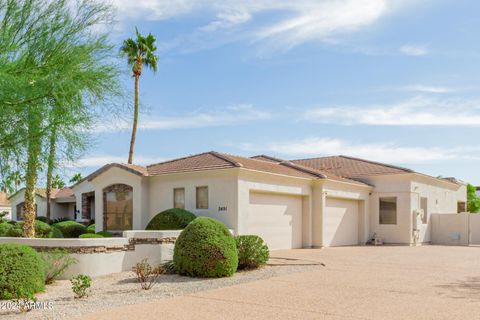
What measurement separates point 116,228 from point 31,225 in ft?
16.9

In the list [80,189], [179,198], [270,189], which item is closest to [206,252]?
[270,189]

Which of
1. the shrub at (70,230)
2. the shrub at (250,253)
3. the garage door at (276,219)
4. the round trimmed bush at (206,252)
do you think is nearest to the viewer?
the round trimmed bush at (206,252)

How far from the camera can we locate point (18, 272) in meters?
11.2

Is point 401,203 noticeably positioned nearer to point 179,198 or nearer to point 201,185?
point 201,185

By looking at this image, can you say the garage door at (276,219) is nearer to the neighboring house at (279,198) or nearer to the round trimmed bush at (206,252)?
the neighboring house at (279,198)

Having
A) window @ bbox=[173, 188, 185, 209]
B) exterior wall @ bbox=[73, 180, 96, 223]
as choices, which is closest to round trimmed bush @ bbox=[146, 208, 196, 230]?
window @ bbox=[173, 188, 185, 209]

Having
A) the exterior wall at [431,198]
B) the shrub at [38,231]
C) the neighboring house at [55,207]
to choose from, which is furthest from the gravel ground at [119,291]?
the neighboring house at [55,207]

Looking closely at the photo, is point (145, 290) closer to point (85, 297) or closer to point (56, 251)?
point (85, 297)

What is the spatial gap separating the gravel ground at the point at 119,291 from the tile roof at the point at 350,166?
47.1ft

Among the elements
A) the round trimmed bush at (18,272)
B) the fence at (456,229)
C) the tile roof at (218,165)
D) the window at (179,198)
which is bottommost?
the fence at (456,229)

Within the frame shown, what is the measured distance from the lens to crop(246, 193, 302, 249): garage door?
2128 cm

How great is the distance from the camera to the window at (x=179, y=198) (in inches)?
878

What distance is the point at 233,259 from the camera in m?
14.2

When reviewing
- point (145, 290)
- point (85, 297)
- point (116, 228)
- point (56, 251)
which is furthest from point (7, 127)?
point (116, 228)
